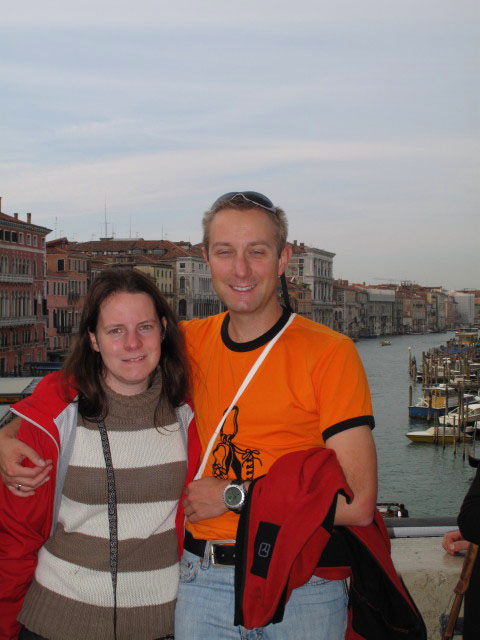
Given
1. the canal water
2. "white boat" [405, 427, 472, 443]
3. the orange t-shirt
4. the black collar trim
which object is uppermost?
the black collar trim

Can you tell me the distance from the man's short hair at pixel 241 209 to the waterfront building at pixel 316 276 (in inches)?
1430

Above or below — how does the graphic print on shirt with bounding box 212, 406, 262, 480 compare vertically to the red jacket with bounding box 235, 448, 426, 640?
above

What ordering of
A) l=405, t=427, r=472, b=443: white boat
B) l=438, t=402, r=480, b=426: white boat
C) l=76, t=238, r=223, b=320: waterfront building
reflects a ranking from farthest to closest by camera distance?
l=76, t=238, r=223, b=320: waterfront building < l=438, t=402, r=480, b=426: white boat < l=405, t=427, r=472, b=443: white boat

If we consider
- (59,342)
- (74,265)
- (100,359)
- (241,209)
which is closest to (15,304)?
(59,342)

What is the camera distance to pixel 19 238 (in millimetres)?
15992

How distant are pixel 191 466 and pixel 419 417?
12905mm

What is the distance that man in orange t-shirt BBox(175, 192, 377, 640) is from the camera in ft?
2.72

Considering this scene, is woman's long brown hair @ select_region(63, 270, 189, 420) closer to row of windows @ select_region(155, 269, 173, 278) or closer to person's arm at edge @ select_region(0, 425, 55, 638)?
person's arm at edge @ select_region(0, 425, 55, 638)

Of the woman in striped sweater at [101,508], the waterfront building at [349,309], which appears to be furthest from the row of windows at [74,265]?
the waterfront building at [349,309]

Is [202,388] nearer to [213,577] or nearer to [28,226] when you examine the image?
[213,577]

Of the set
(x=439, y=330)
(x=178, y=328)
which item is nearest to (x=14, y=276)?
(x=178, y=328)

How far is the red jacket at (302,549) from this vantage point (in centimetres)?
76

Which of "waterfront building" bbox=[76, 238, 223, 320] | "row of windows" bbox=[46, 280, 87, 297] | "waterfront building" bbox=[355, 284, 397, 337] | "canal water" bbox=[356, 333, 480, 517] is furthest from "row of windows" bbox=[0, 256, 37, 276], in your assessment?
"waterfront building" bbox=[355, 284, 397, 337]

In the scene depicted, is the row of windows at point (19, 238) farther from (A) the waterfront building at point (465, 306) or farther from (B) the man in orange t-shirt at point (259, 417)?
(A) the waterfront building at point (465, 306)
